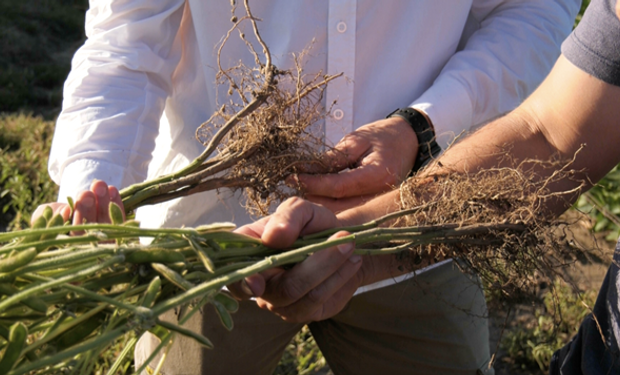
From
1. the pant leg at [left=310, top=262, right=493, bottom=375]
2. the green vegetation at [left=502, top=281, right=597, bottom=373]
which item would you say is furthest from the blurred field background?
the pant leg at [left=310, top=262, right=493, bottom=375]

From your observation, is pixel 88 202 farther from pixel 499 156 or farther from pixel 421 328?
pixel 421 328

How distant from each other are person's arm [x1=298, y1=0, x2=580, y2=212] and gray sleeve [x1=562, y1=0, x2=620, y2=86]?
1.26ft

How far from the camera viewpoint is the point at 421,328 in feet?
5.39

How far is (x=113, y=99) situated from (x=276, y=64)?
0.45 meters

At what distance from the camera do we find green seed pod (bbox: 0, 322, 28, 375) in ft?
2.20

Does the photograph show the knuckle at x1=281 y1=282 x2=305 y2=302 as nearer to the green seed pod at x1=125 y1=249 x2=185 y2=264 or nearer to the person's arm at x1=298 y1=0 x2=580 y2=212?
the green seed pod at x1=125 y1=249 x2=185 y2=264

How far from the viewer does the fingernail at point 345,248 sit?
39.9 inches

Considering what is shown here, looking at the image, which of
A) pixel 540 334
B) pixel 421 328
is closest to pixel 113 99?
pixel 421 328

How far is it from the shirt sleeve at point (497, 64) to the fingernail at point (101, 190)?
2.71 feet

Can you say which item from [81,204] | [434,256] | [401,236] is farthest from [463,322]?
[81,204]

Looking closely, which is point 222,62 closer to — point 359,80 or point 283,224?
point 359,80

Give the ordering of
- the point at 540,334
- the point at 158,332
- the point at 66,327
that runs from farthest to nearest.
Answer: the point at 540,334, the point at 158,332, the point at 66,327

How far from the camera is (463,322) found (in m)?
1.64

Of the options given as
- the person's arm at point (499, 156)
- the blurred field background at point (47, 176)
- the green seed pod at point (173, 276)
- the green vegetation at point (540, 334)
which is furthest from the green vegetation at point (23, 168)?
the green vegetation at point (540, 334)
